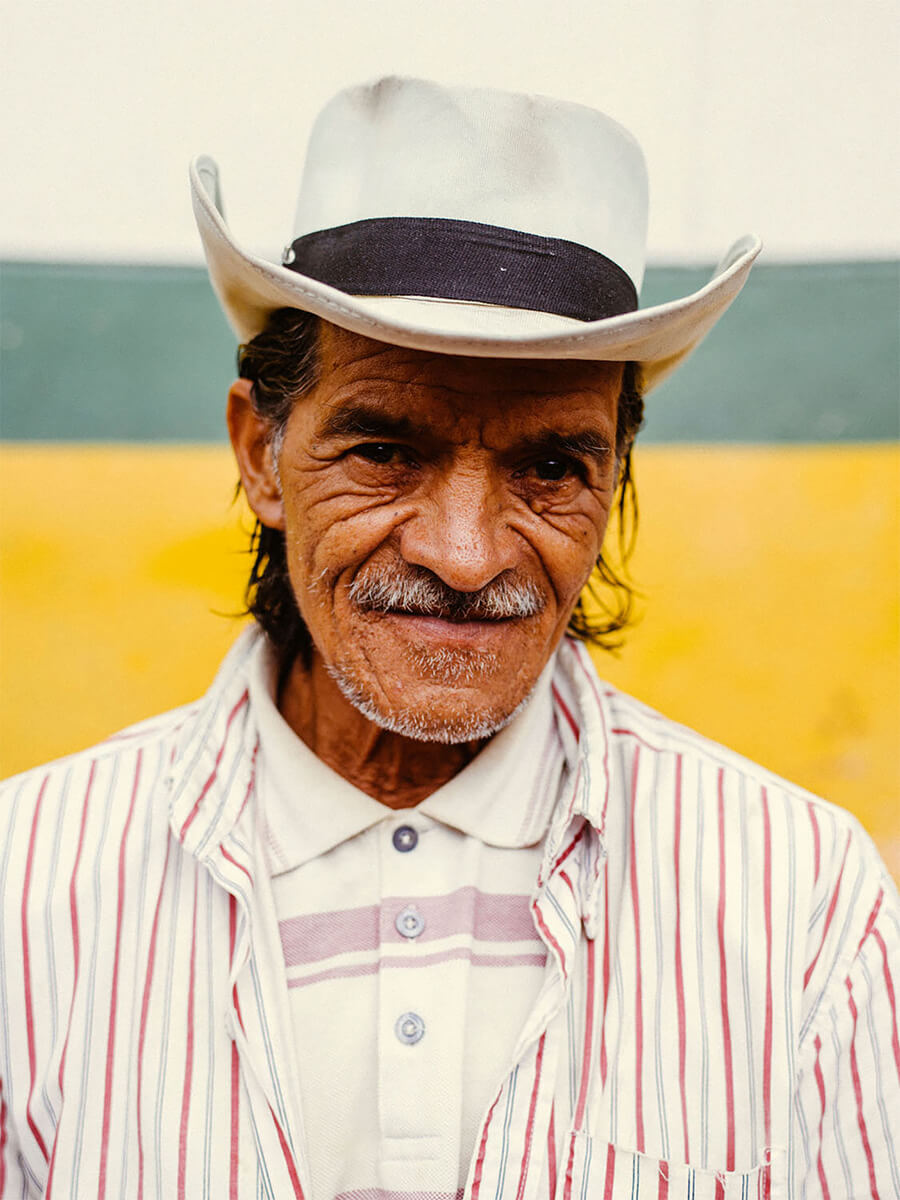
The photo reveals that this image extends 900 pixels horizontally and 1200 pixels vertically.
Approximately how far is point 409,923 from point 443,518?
576mm

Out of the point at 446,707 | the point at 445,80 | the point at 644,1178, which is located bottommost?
the point at 644,1178

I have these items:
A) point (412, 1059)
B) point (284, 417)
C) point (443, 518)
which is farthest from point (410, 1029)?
point (284, 417)

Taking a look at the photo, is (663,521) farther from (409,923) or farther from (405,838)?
(409,923)

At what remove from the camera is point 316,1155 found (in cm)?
154

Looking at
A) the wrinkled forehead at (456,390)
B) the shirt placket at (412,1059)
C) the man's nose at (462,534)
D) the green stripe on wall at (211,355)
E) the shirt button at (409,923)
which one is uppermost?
the green stripe on wall at (211,355)

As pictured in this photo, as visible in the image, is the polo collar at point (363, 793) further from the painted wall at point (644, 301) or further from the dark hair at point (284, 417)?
the painted wall at point (644, 301)

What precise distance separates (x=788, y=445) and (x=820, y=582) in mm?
334

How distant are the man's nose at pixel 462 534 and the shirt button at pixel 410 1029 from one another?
59cm

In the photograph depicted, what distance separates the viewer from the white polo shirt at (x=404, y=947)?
1.52 meters

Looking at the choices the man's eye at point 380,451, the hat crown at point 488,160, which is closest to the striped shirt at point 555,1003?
the man's eye at point 380,451

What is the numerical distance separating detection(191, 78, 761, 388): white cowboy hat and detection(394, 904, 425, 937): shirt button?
79cm

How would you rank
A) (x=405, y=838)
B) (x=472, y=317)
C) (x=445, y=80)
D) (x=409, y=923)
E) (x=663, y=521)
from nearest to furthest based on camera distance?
(x=472, y=317)
(x=409, y=923)
(x=405, y=838)
(x=445, y=80)
(x=663, y=521)

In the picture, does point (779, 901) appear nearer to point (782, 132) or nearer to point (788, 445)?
point (788, 445)

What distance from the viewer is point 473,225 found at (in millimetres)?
1552
